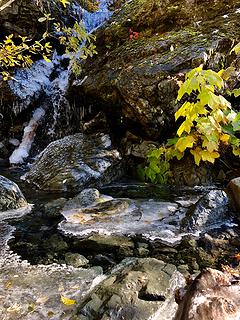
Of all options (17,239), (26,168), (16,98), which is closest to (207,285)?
(17,239)

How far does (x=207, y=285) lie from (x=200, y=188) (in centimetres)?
396

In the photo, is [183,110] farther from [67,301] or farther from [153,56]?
[67,301]

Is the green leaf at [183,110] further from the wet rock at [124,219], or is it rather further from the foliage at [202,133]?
the wet rock at [124,219]

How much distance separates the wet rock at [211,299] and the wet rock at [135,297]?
38 centimetres

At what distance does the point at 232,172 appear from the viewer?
19.4ft

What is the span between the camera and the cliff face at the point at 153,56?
610 centimetres

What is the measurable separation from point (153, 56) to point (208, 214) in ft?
12.4

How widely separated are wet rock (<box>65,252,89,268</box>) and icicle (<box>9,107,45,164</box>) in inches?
222

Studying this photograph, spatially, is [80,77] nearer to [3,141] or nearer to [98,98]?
[98,98]

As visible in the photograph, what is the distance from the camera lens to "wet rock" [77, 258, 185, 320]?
86.9 inches

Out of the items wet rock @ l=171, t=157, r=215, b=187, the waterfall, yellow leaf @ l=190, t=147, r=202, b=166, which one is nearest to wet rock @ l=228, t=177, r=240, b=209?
yellow leaf @ l=190, t=147, r=202, b=166

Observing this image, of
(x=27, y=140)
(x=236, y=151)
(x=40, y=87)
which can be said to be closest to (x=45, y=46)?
(x=236, y=151)

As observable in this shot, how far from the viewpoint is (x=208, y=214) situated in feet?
13.7

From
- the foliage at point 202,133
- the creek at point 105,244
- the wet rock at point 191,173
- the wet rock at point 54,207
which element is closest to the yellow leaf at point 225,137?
the foliage at point 202,133
